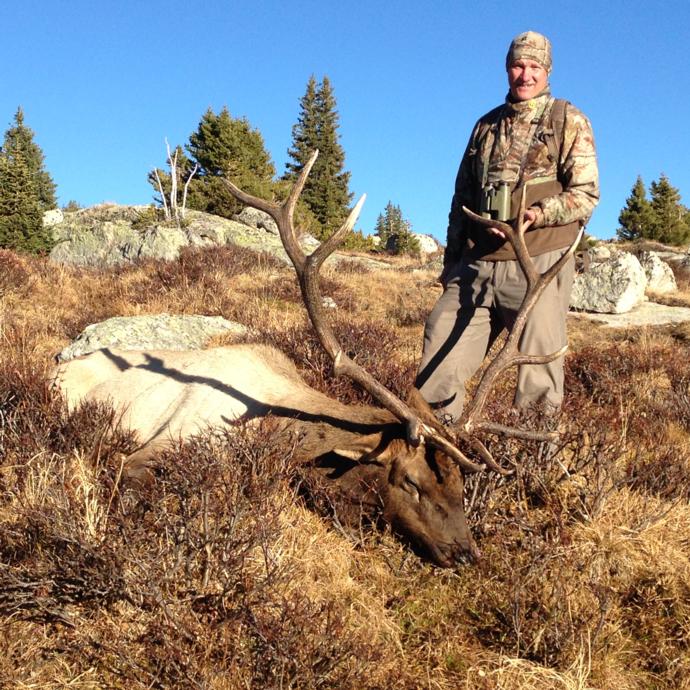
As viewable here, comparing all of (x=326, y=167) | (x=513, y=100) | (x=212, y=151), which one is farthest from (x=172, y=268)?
(x=326, y=167)

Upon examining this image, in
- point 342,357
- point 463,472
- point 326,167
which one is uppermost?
point 326,167

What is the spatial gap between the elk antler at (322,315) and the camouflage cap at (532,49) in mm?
1796

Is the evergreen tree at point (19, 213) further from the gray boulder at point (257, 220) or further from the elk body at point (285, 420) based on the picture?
the elk body at point (285, 420)

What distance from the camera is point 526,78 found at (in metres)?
4.43

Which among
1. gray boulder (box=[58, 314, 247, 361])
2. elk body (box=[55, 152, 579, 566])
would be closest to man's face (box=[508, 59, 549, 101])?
elk body (box=[55, 152, 579, 566])

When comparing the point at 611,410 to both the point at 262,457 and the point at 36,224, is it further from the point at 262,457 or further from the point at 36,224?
the point at 36,224

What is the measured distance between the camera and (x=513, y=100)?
4.55 m

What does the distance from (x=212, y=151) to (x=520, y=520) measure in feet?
88.8

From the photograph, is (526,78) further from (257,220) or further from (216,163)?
(216,163)

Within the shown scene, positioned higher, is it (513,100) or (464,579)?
(513,100)

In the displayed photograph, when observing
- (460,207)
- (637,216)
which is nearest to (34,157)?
(637,216)

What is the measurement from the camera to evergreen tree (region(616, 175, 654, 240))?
36781mm

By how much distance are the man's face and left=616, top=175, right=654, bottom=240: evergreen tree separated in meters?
35.6

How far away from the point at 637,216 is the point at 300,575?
39.4 m
